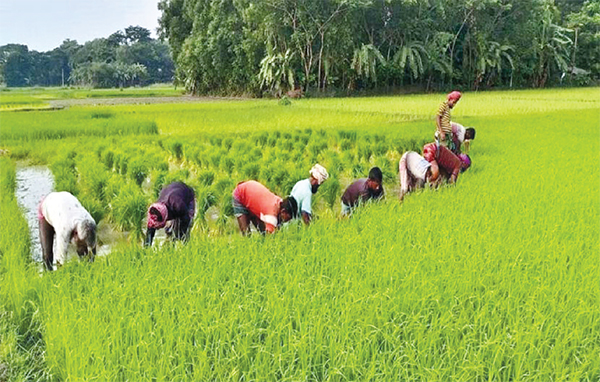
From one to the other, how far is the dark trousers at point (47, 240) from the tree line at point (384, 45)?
19.9 meters

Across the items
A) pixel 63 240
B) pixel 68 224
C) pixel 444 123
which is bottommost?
pixel 63 240

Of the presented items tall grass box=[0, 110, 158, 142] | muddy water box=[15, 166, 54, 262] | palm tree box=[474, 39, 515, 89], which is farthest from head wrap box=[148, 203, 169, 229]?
palm tree box=[474, 39, 515, 89]

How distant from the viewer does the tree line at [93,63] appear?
49.5 m

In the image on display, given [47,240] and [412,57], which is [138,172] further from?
[412,57]

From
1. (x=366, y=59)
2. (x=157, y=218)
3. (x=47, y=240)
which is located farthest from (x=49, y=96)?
(x=157, y=218)

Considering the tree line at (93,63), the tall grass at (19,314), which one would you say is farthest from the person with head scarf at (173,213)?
the tree line at (93,63)

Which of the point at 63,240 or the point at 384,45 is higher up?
the point at 384,45

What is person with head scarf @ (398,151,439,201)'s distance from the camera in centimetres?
500

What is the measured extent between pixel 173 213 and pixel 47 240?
2.95ft

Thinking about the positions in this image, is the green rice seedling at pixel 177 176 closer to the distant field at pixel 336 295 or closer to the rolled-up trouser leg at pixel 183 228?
the distant field at pixel 336 295

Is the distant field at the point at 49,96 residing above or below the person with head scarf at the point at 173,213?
above

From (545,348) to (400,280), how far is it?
0.81m

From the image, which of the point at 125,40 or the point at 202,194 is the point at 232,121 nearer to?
the point at 202,194

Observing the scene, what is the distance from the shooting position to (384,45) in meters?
26.0
